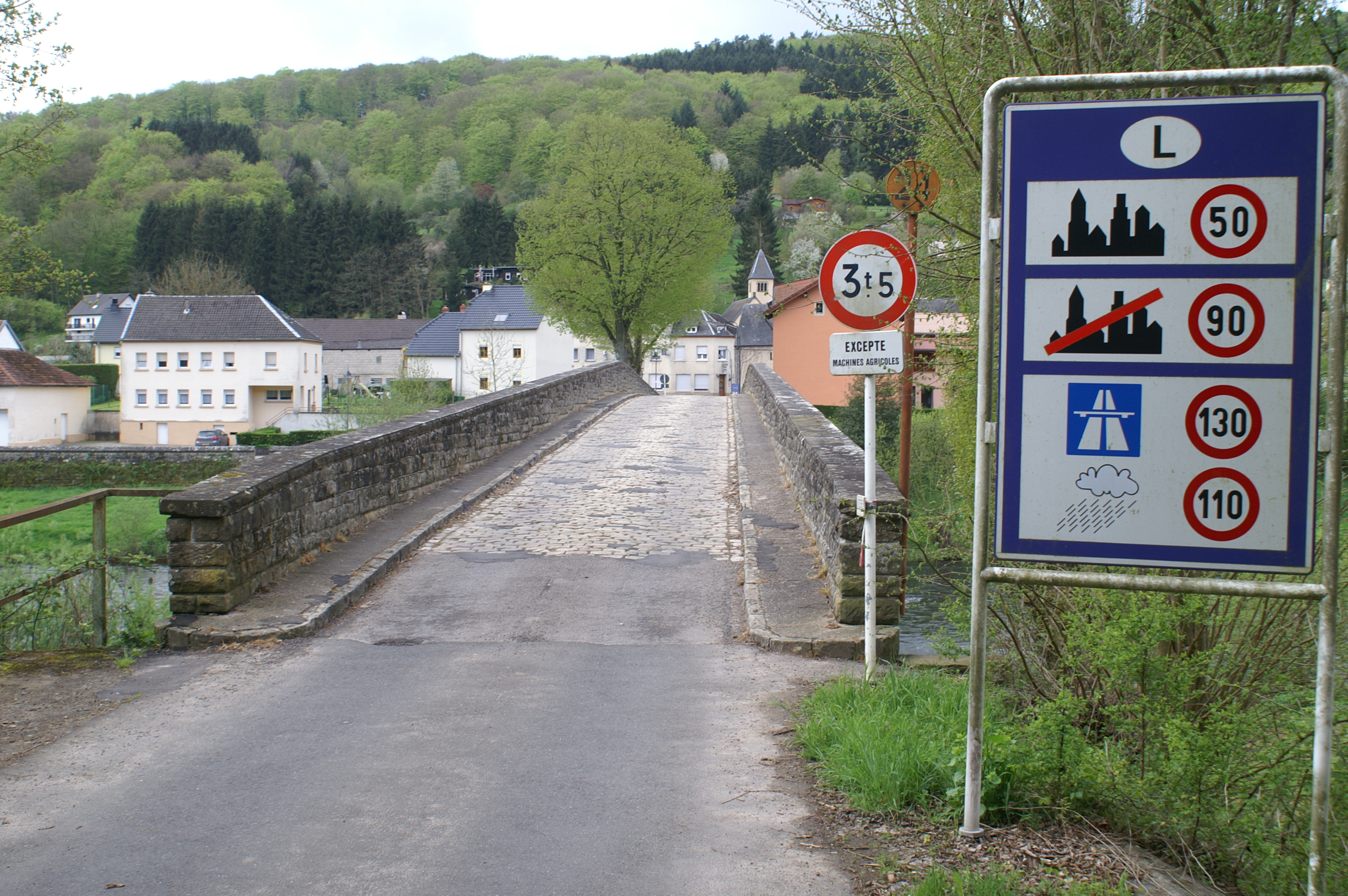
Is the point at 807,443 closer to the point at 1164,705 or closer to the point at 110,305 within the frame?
the point at 1164,705

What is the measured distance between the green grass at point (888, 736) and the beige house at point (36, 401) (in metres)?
57.5

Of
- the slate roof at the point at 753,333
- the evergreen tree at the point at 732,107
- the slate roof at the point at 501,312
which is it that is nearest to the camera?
the slate roof at the point at 501,312

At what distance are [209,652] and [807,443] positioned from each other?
5233mm

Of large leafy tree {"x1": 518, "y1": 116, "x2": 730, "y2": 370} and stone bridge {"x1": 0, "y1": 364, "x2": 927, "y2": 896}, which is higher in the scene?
large leafy tree {"x1": 518, "y1": 116, "x2": 730, "y2": 370}

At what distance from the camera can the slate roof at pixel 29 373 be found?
5153cm

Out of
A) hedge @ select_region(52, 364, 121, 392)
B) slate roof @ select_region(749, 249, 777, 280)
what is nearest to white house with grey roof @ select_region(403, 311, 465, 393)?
hedge @ select_region(52, 364, 121, 392)

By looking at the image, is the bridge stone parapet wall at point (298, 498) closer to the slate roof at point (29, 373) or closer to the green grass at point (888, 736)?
the green grass at point (888, 736)

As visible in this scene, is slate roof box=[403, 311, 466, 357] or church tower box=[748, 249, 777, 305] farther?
church tower box=[748, 249, 777, 305]

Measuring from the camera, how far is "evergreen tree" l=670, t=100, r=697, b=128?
89688mm

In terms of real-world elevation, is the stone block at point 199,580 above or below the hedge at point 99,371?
below

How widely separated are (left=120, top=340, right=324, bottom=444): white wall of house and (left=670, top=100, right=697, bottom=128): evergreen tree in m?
42.0

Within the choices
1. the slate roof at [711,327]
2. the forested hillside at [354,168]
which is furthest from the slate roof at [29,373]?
the slate roof at [711,327]

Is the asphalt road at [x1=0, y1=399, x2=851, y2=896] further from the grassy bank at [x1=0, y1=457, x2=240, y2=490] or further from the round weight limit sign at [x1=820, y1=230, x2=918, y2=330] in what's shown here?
the grassy bank at [x1=0, y1=457, x2=240, y2=490]

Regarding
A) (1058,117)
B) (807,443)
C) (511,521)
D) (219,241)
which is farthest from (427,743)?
(219,241)
